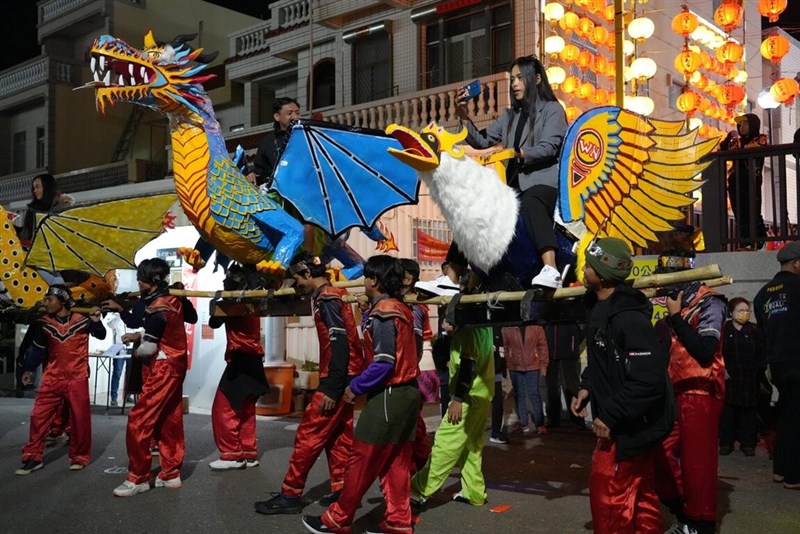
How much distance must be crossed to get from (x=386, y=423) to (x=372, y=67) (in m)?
12.2

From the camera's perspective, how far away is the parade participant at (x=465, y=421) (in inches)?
Result: 202

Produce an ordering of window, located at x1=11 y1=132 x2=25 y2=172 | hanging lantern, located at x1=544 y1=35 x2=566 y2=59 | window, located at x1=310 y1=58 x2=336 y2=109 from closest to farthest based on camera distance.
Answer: hanging lantern, located at x1=544 y1=35 x2=566 y2=59, window, located at x1=310 y1=58 x2=336 y2=109, window, located at x1=11 y1=132 x2=25 y2=172

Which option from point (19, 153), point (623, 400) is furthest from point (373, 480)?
point (19, 153)

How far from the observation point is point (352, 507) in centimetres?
427

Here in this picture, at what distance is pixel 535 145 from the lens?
4.66 meters

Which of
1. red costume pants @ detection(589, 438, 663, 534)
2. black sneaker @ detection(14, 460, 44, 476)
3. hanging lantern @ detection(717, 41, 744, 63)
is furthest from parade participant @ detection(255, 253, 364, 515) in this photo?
hanging lantern @ detection(717, 41, 744, 63)

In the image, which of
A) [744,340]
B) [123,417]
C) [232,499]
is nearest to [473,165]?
[232,499]

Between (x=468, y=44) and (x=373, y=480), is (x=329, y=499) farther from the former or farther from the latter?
(x=468, y=44)

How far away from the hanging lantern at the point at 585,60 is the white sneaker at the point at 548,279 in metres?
9.44

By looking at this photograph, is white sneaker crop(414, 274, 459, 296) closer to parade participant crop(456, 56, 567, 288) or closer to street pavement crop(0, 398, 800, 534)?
parade participant crop(456, 56, 567, 288)

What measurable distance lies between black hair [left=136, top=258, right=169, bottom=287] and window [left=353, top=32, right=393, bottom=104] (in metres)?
9.76

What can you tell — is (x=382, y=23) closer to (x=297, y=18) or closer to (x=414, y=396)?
(x=297, y=18)

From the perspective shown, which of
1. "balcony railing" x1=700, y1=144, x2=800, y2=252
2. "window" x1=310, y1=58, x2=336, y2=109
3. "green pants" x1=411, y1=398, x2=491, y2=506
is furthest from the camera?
"window" x1=310, y1=58, x2=336, y2=109

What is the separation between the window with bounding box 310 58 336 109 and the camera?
16.5 m
